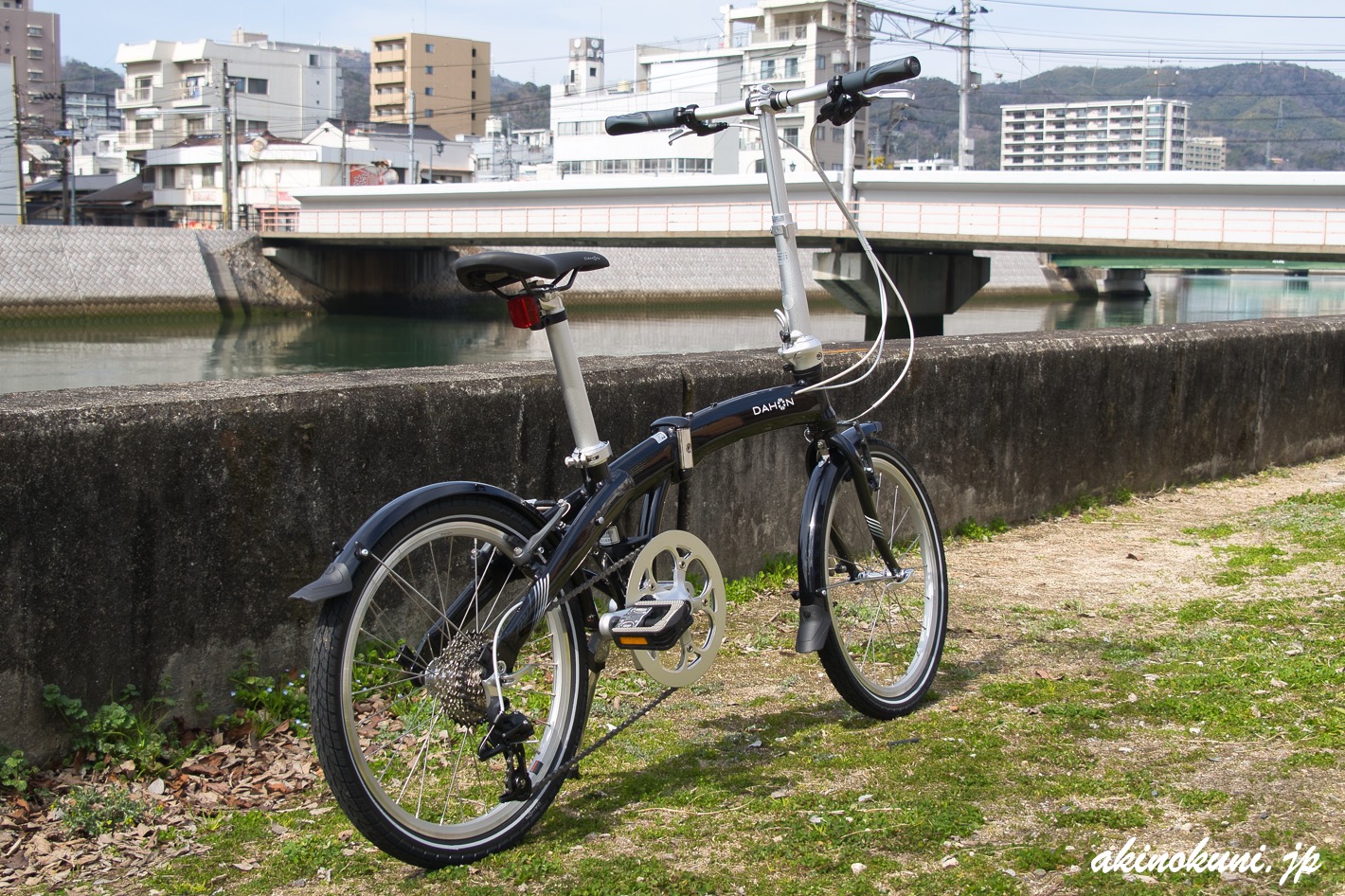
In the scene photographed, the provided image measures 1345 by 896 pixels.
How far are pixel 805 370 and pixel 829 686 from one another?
3.08 feet

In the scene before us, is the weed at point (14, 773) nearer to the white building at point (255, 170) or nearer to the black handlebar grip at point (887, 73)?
the black handlebar grip at point (887, 73)

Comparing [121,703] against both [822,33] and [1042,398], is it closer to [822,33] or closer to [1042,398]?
→ [1042,398]

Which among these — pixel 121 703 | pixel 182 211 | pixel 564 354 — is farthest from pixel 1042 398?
pixel 182 211

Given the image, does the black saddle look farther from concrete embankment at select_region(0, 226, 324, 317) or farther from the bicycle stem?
concrete embankment at select_region(0, 226, 324, 317)

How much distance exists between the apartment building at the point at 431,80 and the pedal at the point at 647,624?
390 feet

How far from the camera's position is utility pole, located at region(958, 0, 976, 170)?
50281 millimetres

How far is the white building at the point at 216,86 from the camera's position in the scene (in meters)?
86.8

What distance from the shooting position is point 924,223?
34969 mm

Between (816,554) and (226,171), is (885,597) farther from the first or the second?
(226,171)

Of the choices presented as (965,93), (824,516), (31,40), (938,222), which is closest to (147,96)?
(965,93)

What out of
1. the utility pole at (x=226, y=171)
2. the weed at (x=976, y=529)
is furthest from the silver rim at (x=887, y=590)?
the utility pole at (x=226, y=171)

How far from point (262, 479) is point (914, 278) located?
31.1 m

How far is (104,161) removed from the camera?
89.0 metres

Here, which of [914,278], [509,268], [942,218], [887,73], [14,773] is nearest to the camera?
[509,268]
